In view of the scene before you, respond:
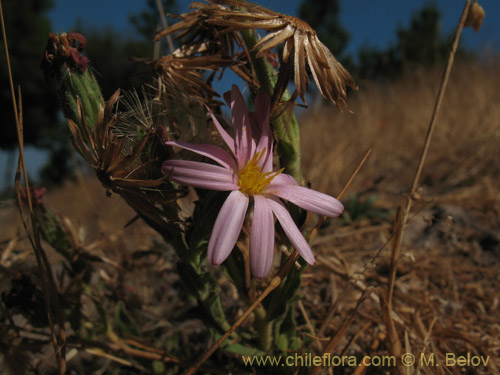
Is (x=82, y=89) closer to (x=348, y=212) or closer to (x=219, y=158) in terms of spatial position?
(x=219, y=158)

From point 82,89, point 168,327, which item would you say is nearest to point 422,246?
point 168,327

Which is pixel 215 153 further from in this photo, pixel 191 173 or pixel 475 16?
pixel 475 16

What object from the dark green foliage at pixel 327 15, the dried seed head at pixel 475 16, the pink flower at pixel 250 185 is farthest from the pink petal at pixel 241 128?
the dark green foliage at pixel 327 15

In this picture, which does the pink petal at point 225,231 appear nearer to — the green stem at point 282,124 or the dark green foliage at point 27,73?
the green stem at point 282,124

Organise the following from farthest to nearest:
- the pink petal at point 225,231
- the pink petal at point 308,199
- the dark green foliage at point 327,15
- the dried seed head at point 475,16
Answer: the dark green foliage at point 327,15, the dried seed head at point 475,16, the pink petal at point 308,199, the pink petal at point 225,231

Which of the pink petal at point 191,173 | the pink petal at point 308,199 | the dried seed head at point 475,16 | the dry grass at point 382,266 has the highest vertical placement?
the dried seed head at point 475,16

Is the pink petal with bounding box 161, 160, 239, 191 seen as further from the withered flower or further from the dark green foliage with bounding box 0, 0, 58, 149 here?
the dark green foliage with bounding box 0, 0, 58, 149

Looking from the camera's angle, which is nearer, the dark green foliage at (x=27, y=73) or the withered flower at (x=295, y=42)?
the withered flower at (x=295, y=42)
